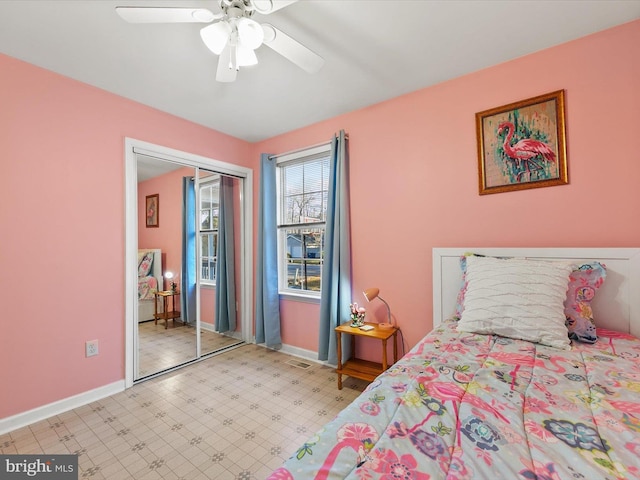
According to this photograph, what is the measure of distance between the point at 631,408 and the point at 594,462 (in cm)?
37

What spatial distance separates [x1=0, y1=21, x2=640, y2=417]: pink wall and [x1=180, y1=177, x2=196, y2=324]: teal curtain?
54 cm

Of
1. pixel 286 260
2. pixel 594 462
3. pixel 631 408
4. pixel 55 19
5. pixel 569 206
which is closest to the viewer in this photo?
pixel 594 462

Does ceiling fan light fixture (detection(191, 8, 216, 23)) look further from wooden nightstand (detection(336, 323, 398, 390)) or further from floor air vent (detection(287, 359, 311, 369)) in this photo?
floor air vent (detection(287, 359, 311, 369))

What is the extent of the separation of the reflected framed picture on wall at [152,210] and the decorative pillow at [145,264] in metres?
0.30

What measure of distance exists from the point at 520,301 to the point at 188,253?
299cm

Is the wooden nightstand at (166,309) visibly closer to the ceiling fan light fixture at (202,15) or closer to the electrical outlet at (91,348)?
the electrical outlet at (91,348)

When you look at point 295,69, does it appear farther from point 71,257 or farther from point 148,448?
point 148,448

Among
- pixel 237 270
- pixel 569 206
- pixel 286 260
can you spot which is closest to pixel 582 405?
pixel 569 206

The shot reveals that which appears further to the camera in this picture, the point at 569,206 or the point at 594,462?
the point at 569,206

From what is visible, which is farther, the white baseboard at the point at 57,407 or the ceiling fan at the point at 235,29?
the white baseboard at the point at 57,407

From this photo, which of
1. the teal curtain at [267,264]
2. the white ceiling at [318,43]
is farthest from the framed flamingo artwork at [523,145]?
the teal curtain at [267,264]

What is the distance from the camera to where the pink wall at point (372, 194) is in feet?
5.85

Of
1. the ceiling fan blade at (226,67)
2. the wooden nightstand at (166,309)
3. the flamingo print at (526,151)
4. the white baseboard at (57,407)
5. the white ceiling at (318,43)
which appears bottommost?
the white baseboard at (57,407)

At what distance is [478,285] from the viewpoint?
5.63ft
